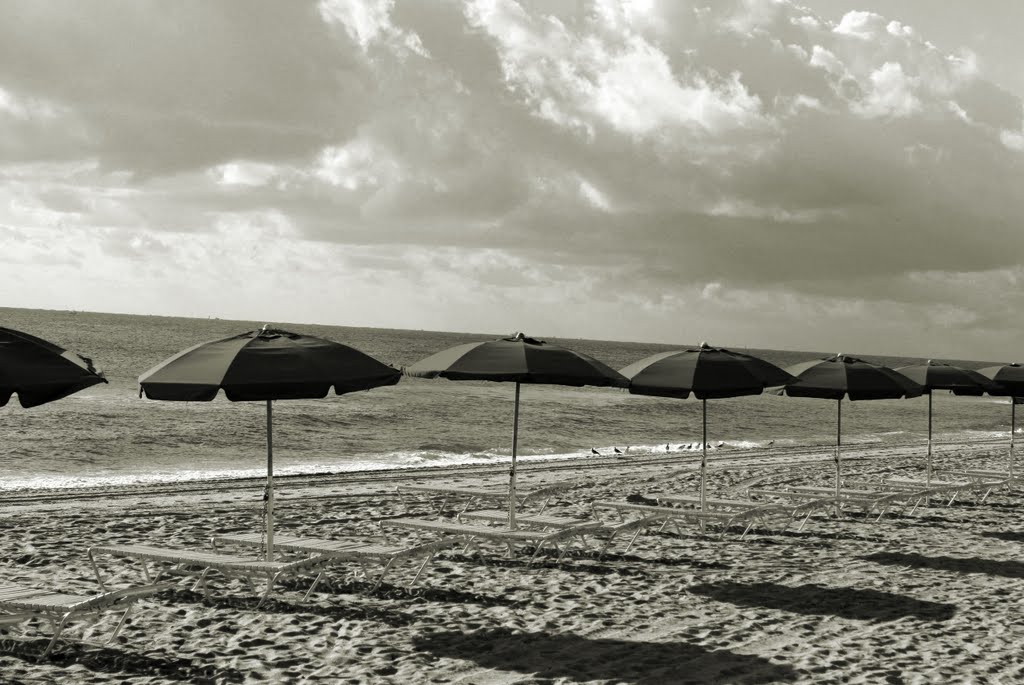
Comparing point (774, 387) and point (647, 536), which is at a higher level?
point (774, 387)

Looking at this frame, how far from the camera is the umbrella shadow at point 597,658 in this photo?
5.94 metres


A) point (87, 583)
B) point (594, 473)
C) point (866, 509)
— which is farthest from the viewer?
point (594, 473)

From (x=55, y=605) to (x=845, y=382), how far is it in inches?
329

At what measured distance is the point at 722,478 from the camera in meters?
17.8

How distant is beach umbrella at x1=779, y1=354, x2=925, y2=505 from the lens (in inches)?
450

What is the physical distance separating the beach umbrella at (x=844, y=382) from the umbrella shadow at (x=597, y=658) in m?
5.19

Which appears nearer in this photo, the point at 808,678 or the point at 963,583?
the point at 808,678

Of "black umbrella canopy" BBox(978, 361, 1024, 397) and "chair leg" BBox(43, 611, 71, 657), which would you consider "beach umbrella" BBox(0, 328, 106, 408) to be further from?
"black umbrella canopy" BBox(978, 361, 1024, 397)

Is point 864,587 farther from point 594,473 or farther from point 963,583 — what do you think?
point 594,473

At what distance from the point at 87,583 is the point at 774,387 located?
6538 mm

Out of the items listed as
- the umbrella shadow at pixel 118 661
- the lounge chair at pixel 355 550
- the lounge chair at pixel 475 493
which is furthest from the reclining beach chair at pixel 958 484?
A: the umbrella shadow at pixel 118 661

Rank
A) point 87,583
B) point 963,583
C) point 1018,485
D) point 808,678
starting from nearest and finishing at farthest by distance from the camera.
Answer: point 808,678, point 87,583, point 963,583, point 1018,485

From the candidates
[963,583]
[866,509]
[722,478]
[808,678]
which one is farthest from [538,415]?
[808,678]

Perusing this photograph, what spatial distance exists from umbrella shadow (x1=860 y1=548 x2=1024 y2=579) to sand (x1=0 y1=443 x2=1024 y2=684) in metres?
0.05
